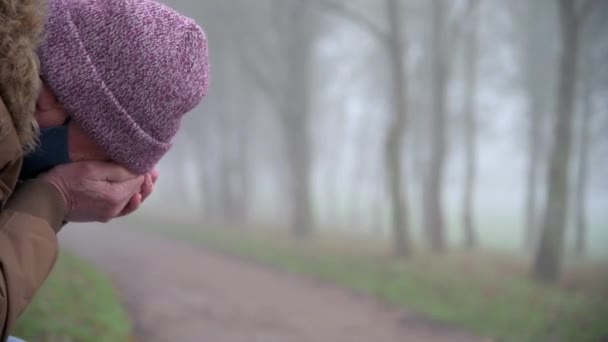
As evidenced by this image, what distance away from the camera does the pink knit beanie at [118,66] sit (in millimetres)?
1341

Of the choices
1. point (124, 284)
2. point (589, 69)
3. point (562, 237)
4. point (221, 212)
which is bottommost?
point (221, 212)

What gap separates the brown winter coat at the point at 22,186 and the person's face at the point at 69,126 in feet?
0.35

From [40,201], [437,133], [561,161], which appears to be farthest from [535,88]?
[40,201]

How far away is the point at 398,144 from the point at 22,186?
9.79 metres

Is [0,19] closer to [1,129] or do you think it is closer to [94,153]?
[1,129]

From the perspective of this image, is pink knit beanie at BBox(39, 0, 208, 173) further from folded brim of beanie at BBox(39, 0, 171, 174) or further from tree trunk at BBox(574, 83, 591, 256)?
tree trunk at BBox(574, 83, 591, 256)

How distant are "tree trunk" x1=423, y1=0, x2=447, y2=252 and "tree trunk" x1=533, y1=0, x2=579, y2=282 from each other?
384 centimetres

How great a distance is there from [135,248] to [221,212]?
9031mm

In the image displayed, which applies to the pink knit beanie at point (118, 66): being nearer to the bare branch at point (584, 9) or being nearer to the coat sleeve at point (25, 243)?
the coat sleeve at point (25, 243)

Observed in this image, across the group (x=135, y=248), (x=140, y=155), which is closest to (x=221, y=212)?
(x=135, y=248)

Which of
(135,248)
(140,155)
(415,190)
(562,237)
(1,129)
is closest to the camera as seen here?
(1,129)

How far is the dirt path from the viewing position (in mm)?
5387

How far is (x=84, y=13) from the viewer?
1.38 meters

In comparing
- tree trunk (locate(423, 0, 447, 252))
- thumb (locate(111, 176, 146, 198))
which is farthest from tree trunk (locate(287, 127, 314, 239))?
thumb (locate(111, 176, 146, 198))
